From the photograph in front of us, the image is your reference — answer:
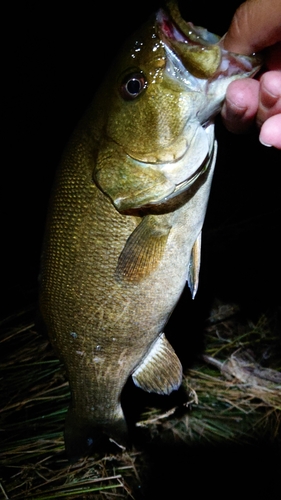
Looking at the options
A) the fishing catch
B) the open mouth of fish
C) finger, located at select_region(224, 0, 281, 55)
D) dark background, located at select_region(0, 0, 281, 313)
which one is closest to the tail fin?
the fishing catch

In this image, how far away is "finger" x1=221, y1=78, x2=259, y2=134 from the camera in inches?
52.6

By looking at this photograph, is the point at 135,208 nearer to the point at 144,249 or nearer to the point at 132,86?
the point at 144,249

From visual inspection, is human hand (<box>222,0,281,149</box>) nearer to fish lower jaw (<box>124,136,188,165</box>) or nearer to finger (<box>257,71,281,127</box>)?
finger (<box>257,71,281,127</box>)

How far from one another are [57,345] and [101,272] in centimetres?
42

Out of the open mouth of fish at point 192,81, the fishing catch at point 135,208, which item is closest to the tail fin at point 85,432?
the fishing catch at point 135,208

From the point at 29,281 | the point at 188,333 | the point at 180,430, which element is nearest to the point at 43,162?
the point at 29,281

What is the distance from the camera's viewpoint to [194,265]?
5.65ft

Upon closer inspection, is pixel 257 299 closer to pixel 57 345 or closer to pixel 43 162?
pixel 57 345

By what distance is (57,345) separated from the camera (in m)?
1.88

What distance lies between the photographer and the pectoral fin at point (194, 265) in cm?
171

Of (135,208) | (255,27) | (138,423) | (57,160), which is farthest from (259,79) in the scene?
(57,160)

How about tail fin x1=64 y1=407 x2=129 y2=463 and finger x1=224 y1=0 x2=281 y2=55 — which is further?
tail fin x1=64 y1=407 x2=129 y2=463

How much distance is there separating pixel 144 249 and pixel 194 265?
25 cm

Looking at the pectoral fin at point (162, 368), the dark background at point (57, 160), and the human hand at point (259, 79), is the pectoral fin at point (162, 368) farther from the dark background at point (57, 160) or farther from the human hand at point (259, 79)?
the dark background at point (57, 160)
